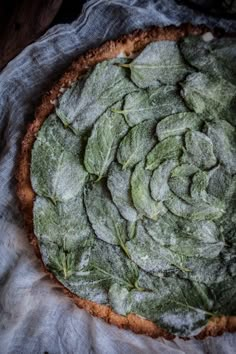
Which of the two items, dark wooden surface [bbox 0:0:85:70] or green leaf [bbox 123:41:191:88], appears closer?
green leaf [bbox 123:41:191:88]

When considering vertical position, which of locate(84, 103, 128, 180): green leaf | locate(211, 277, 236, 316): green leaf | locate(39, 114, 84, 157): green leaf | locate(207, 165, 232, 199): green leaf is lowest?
locate(211, 277, 236, 316): green leaf

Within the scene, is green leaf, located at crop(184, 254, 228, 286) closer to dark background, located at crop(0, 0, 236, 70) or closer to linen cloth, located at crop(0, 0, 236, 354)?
linen cloth, located at crop(0, 0, 236, 354)

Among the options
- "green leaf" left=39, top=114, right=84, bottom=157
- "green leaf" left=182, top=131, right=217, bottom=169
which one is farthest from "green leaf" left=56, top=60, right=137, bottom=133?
"green leaf" left=182, top=131, right=217, bottom=169

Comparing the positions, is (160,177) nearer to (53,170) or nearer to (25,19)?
(53,170)

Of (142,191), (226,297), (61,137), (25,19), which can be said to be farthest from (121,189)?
(25,19)

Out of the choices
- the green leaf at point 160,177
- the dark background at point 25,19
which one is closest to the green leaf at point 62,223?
the green leaf at point 160,177

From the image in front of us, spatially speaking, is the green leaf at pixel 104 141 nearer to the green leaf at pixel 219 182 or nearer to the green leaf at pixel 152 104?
the green leaf at pixel 152 104
